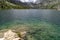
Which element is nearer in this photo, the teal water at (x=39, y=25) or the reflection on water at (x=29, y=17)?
the teal water at (x=39, y=25)

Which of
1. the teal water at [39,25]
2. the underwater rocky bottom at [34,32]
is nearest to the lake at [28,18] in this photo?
the teal water at [39,25]

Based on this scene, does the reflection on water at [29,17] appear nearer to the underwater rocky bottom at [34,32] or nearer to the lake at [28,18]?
the lake at [28,18]

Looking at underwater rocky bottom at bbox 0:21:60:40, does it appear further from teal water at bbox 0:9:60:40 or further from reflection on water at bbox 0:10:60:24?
reflection on water at bbox 0:10:60:24

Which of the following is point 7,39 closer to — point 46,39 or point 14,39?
point 14,39

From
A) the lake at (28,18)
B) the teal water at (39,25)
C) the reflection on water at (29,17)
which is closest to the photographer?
the teal water at (39,25)

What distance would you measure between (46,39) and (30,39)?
9.87ft

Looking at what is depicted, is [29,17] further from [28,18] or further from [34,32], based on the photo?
[34,32]

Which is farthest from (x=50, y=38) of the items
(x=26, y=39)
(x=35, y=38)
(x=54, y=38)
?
(x=26, y=39)

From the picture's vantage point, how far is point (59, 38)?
24.1 metres

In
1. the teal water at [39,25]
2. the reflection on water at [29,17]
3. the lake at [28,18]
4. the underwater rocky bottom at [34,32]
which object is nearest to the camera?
the underwater rocky bottom at [34,32]

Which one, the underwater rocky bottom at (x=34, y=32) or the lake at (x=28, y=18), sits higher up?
the underwater rocky bottom at (x=34, y=32)

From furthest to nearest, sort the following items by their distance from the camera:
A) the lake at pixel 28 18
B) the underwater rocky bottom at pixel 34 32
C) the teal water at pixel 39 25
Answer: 1. the lake at pixel 28 18
2. the teal water at pixel 39 25
3. the underwater rocky bottom at pixel 34 32

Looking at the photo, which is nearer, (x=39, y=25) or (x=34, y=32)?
(x=34, y=32)

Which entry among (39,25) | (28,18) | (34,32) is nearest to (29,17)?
(28,18)
